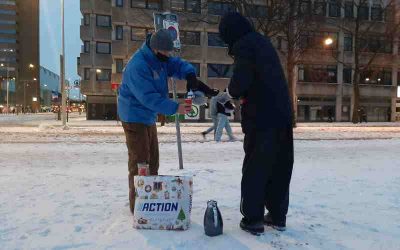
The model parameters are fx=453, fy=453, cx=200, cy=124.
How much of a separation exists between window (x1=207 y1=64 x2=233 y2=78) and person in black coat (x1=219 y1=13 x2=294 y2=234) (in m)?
40.6

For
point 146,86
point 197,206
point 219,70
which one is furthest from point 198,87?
point 219,70

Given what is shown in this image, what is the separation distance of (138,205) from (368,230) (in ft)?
7.14

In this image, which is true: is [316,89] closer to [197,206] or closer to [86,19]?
[86,19]

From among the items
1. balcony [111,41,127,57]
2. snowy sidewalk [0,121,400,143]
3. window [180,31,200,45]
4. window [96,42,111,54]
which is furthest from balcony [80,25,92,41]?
snowy sidewalk [0,121,400,143]

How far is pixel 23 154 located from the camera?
10.9 meters

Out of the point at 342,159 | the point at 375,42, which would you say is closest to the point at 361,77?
the point at 375,42

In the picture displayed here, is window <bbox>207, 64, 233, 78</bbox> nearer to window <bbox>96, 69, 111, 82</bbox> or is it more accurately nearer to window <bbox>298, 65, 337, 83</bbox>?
window <bbox>298, 65, 337, 83</bbox>

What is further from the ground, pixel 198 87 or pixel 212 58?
pixel 212 58

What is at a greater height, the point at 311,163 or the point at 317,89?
the point at 317,89

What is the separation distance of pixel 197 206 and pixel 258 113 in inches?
63.0

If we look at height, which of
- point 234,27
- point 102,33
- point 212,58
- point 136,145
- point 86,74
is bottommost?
point 136,145

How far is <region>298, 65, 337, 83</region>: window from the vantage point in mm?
47469

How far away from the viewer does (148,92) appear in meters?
4.32

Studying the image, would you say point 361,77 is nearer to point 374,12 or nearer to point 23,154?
point 374,12
